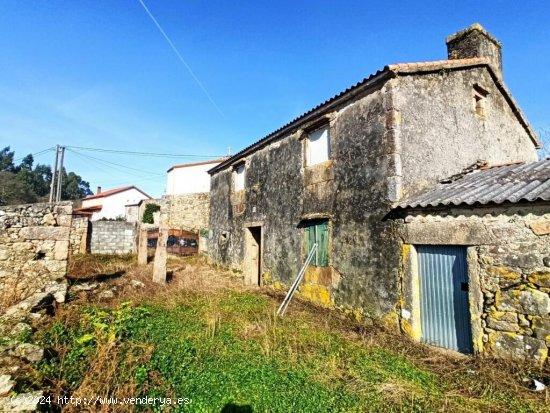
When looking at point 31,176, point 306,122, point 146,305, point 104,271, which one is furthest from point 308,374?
point 31,176

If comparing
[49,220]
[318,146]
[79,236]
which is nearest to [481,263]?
[318,146]

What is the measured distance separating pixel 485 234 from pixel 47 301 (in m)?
7.93

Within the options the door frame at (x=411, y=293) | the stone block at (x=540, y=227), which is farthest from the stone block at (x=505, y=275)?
the stone block at (x=540, y=227)

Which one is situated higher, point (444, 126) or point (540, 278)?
point (444, 126)

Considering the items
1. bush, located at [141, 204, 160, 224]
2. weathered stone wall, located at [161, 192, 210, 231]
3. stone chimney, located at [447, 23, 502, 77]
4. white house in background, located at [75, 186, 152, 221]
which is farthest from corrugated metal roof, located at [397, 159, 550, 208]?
white house in background, located at [75, 186, 152, 221]

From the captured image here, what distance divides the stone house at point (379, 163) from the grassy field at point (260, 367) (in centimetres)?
86

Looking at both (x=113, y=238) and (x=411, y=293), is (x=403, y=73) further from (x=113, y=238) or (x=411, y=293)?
(x=113, y=238)

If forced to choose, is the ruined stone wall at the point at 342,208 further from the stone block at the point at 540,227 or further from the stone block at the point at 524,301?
the stone block at the point at 540,227

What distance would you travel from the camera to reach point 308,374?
13.9 feet

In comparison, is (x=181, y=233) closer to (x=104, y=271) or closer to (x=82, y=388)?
(x=104, y=271)

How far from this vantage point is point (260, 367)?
14.4 ft

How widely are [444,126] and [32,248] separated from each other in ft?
30.2

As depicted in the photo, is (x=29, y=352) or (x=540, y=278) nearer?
(x=29, y=352)

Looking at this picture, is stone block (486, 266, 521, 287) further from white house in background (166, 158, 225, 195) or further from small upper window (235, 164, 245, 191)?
white house in background (166, 158, 225, 195)
